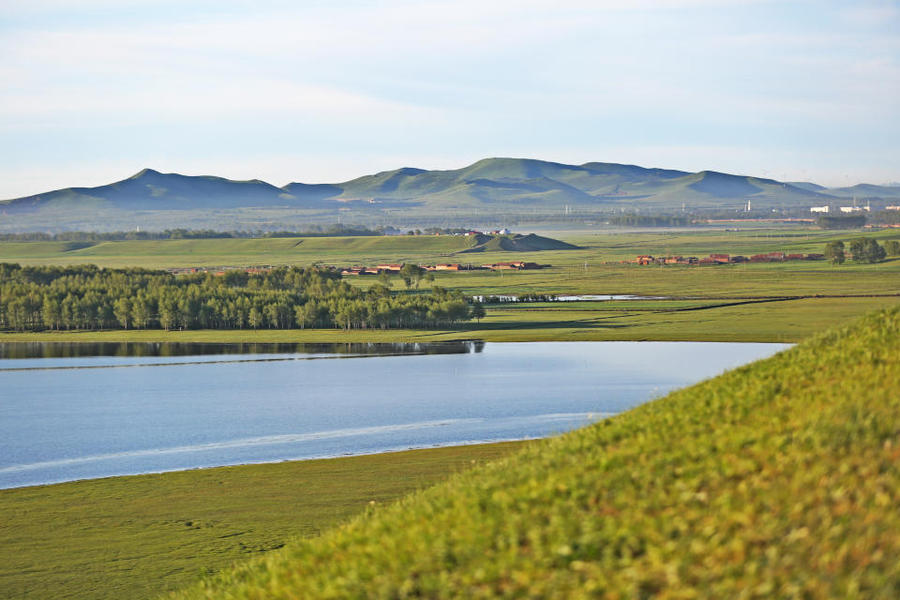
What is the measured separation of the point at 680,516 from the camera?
10883 millimetres

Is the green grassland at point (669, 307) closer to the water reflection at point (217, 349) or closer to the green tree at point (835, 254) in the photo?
the green tree at point (835, 254)

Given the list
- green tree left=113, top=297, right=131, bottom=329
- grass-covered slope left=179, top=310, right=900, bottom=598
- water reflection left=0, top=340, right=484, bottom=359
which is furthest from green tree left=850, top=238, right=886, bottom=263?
grass-covered slope left=179, top=310, right=900, bottom=598

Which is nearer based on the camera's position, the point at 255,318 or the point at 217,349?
the point at 217,349

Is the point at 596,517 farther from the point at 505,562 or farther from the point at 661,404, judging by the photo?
the point at 661,404

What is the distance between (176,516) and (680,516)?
2262 cm

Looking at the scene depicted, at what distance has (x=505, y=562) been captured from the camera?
11.0 metres

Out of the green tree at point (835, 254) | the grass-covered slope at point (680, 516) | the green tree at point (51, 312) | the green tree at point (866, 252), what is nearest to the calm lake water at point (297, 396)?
the grass-covered slope at point (680, 516)

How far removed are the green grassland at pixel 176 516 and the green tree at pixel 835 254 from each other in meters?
136

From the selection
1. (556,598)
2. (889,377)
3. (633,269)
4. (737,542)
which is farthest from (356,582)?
(633,269)

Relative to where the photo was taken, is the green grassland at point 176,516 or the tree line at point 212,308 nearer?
the green grassland at point 176,516

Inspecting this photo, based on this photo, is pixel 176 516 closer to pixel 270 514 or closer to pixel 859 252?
pixel 270 514

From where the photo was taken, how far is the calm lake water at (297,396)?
43875 millimetres

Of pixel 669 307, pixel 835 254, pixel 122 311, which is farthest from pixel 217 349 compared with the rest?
pixel 835 254

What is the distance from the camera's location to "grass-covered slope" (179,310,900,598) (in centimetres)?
980
